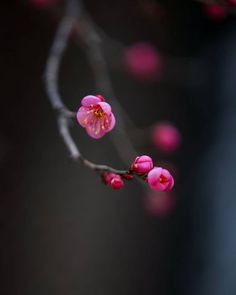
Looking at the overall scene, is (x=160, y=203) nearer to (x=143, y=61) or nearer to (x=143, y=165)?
(x=143, y=61)

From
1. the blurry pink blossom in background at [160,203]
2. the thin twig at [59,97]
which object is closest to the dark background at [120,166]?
the blurry pink blossom in background at [160,203]

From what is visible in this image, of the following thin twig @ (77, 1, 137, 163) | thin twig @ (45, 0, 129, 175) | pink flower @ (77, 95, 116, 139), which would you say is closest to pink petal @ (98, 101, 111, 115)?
pink flower @ (77, 95, 116, 139)

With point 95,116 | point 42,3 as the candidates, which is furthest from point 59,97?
point 42,3

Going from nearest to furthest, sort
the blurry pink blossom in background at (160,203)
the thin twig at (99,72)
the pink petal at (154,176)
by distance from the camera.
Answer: the pink petal at (154,176), the thin twig at (99,72), the blurry pink blossom in background at (160,203)

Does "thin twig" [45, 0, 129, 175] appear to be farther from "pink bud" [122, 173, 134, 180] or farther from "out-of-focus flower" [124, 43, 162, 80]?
"out-of-focus flower" [124, 43, 162, 80]

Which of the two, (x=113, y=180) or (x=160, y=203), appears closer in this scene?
(x=113, y=180)

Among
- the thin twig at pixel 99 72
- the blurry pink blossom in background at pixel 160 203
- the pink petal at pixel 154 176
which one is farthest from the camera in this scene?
the blurry pink blossom in background at pixel 160 203

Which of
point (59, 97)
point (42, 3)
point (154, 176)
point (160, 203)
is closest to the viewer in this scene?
point (154, 176)

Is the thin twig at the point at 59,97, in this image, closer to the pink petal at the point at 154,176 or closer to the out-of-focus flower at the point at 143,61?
the pink petal at the point at 154,176
